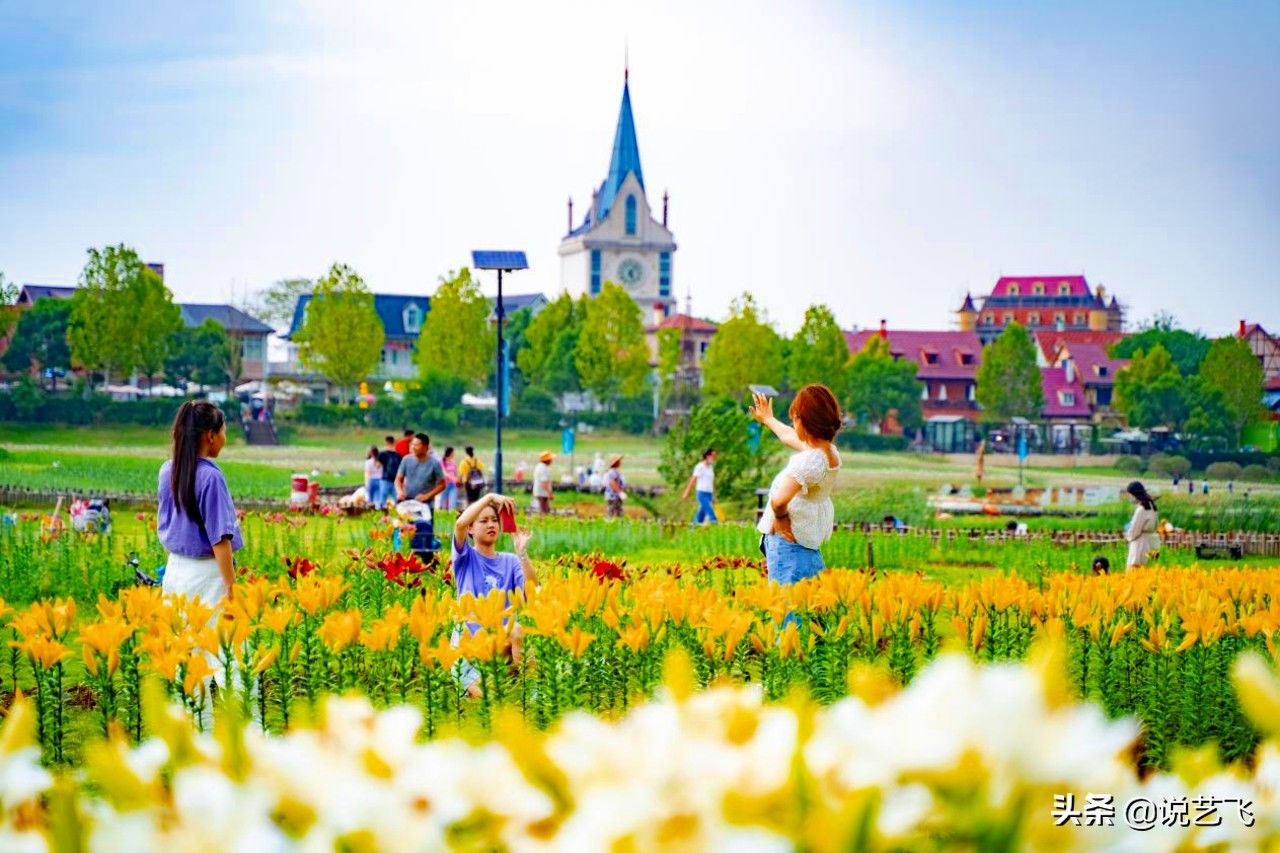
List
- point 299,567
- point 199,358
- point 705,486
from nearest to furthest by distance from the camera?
point 299,567 < point 705,486 < point 199,358

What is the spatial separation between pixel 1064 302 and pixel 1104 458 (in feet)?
202

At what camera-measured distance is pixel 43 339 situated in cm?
5906

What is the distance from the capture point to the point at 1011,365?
6169 cm

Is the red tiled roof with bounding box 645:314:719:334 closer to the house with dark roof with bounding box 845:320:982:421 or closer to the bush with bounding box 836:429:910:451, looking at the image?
the house with dark roof with bounding box 845:320:982:421

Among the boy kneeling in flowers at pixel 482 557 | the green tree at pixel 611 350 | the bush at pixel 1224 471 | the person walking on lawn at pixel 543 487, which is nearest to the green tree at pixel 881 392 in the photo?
the green tree at pixel 611 350

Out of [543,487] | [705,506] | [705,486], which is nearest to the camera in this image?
[705,486]

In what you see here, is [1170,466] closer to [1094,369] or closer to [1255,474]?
[1255,474]

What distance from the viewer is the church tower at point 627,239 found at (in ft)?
350

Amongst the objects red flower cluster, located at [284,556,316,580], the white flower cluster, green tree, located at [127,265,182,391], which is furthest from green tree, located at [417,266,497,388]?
the white flower cluster

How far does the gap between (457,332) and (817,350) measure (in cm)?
1514

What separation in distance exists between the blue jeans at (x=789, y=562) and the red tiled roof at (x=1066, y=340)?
71.9 m

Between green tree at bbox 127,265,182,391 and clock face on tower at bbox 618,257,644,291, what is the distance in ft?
187

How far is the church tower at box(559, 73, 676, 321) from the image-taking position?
106750 millimetres

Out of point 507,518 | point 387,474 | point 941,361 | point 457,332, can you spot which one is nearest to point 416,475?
point 387,474
